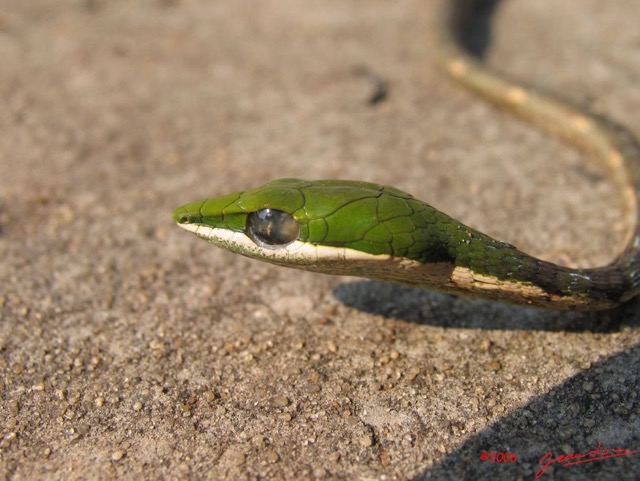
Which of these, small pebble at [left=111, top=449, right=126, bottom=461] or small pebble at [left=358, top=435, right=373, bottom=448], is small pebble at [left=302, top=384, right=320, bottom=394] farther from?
small pebble at [left=111, top=449, right=126, bottom=461]

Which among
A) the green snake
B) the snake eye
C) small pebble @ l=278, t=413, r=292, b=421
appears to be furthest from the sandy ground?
the snake eye

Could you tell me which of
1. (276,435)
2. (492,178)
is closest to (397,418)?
(276,435)

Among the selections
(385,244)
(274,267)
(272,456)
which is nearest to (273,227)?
(385,244)

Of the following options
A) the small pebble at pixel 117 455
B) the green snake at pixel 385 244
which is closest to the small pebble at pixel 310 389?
the green snake at pixel 385 244

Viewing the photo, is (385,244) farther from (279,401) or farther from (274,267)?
(274,267)
